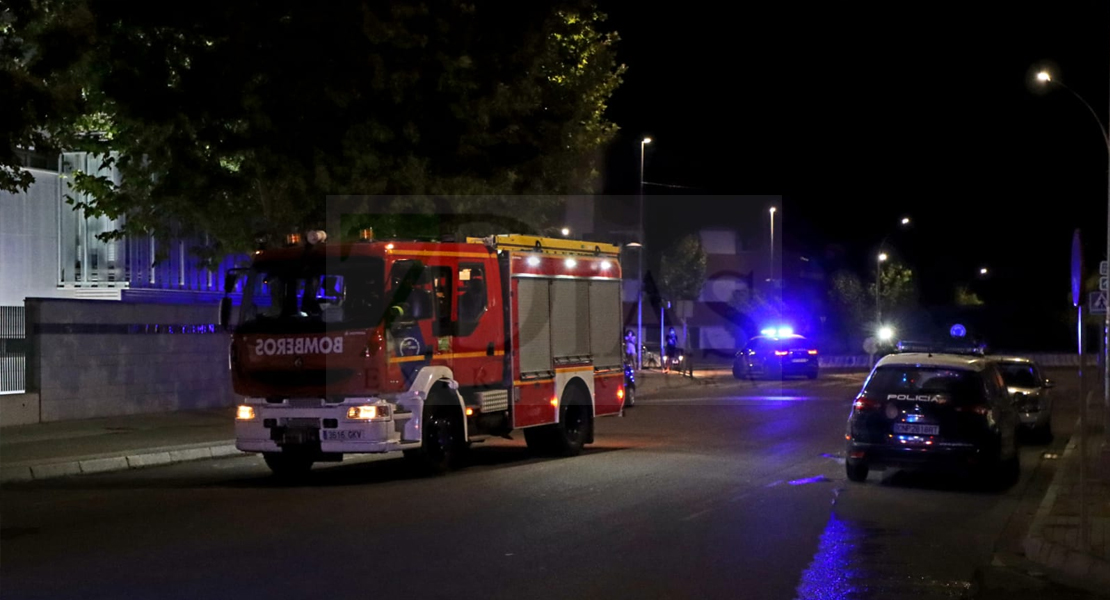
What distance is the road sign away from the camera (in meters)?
20.7

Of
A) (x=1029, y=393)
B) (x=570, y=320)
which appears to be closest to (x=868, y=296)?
(x=1029, y=393)

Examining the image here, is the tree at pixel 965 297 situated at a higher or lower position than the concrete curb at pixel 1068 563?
higher

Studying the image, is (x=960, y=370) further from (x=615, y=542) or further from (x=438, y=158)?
(x=438, y=158)

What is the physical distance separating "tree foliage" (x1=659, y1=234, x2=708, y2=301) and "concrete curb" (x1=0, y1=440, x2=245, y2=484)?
121ft

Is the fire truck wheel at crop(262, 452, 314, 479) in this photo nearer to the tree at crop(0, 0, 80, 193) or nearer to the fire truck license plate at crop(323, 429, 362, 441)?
the fire truck license plate at crop(323, 429, 362, 441)

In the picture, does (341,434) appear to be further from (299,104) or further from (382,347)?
(299,104)

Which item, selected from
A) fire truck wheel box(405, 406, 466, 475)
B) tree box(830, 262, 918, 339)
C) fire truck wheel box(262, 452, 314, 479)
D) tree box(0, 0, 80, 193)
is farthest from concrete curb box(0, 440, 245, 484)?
tree box(830, 262, 918, 339)

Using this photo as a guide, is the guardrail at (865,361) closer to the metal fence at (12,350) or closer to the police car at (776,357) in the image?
the police car at (776,357)

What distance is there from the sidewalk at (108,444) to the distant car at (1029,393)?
41.3ft

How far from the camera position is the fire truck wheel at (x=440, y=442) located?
48.9 ft

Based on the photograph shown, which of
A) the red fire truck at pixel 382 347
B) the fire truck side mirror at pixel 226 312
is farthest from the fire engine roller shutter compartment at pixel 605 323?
the fire truck side mirror at pixel 226 312

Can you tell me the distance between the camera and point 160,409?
76.7 feet

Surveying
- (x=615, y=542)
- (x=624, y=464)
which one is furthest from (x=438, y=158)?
(x=615, y=542)

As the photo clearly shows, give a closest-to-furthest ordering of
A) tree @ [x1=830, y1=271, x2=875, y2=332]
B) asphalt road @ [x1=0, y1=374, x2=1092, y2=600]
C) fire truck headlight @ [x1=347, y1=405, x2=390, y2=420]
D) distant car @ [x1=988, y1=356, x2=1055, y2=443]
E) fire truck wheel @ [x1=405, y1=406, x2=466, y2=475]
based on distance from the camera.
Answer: asphalt road @ [x1=0, y1=374, x2=1092, y2=600] < fire truck headlight @ [x1=347, y1=405, x2=390, y2=420] < fire truck wheel @ [x1=405, y1=406, x2=466, y2=475] < distant car @ [x1=988, y1=356, x2=1055, y2=443] < tree @ [x1=830, y1=271, x2=875, y2=332]
